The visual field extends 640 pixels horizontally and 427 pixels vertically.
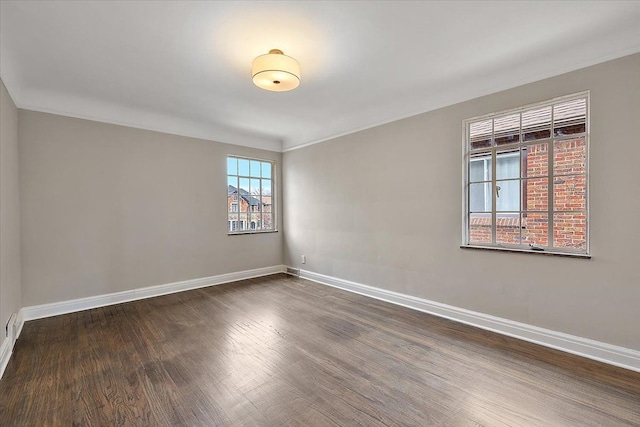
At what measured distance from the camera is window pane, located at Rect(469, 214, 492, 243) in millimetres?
3111

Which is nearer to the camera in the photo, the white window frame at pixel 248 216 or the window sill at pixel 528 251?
the window sill at pixel 528 251

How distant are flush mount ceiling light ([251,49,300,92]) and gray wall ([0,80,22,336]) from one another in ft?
7.81

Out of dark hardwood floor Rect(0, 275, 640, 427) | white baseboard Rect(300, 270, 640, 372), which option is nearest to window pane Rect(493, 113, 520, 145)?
white baseboard Rect(300, 270, 640, 372)

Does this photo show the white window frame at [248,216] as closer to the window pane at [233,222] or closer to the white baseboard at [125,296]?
the window pane at [233,222]

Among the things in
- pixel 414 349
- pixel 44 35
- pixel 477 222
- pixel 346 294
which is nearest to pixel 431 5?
pixel 477 222

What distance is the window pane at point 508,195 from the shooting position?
9.57ft

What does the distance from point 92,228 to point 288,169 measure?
3203 millimetres

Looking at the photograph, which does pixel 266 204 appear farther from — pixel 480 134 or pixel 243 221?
pixel 480 134

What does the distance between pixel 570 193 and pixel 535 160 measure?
43 cm

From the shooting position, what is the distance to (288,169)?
5.60 m

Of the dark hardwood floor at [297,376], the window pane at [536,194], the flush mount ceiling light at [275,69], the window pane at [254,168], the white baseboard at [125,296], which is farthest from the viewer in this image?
the window pane at [254,168]

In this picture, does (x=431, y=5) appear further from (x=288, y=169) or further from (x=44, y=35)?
(x=288, y=169)

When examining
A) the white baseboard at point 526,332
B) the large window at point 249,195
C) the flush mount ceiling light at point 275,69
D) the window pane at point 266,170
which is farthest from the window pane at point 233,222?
the flush mount ceiling light at point 275,69

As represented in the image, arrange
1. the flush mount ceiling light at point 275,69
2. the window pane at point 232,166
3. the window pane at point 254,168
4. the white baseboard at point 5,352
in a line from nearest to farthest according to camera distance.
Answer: the white baseboard at point 5,352, the flush mount ceiling light at point 275,69, the window pane at point 232,166, the window pane at point 254,168
